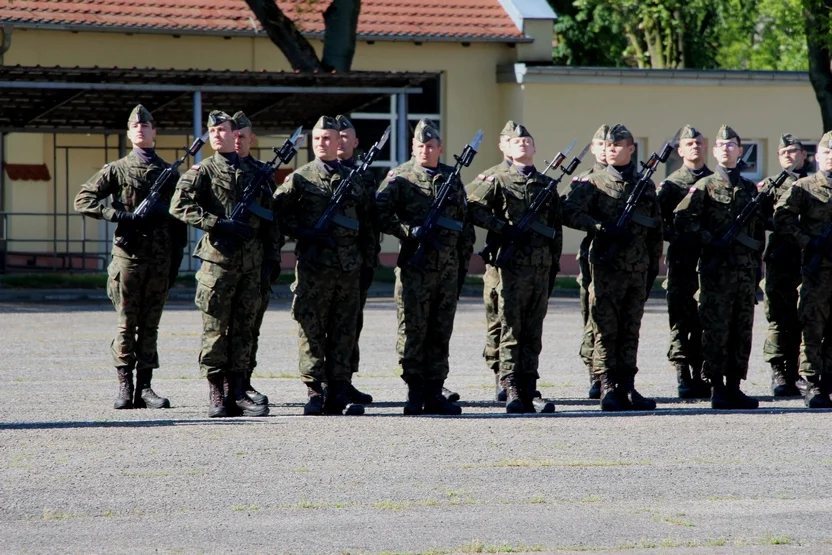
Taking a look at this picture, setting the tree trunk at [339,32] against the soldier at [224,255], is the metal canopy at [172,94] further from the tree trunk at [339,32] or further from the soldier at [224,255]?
the soldier at [224,255]

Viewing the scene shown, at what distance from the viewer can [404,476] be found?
26.5 ft

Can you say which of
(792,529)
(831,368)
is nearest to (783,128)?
(831,368)

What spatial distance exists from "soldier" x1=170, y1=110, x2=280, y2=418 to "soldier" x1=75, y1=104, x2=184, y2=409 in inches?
25.4

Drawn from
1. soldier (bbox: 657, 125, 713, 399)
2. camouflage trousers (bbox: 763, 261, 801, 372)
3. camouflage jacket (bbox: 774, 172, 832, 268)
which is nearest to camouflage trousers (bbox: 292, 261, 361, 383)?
soldier (bbox: 657, 125, 713, 399)

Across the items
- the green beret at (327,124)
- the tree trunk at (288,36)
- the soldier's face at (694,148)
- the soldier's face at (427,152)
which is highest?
the tree trunk at (288,36)

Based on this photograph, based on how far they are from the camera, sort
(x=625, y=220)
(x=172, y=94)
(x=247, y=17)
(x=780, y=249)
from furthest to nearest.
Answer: (x=247, y=17)
(x=172, y=94)
(x=780, y=249)
(x=625, y=220)

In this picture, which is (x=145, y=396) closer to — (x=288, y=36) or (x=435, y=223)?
(x=435, y=223)

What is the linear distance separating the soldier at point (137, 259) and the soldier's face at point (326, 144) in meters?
1.10

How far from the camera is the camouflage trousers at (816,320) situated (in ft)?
36.1

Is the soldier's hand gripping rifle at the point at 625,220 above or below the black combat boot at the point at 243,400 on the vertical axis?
above

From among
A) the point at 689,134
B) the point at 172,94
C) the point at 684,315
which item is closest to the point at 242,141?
the point at 689,134

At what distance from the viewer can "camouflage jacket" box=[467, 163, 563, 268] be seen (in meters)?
10.3

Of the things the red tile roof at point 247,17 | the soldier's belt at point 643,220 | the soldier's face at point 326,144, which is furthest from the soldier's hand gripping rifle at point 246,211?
the red tile roof at point 247,17

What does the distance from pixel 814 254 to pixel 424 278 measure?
9.66 feet
